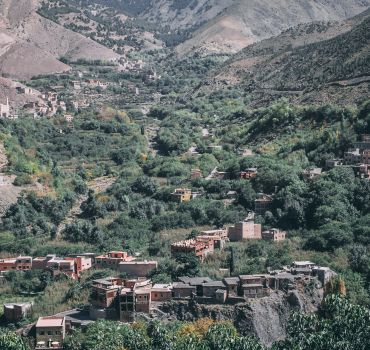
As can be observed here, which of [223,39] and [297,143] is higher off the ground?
[223,39]

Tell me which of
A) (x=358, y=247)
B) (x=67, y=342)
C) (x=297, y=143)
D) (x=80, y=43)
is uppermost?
(x=80, y=43)

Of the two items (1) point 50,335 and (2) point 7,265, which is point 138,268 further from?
(1) point 50,335

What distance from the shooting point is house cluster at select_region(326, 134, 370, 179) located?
4538 centimetres

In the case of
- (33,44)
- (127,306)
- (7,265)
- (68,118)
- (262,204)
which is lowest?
(127,306)

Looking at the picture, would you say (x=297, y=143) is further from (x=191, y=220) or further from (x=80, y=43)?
(x=80, y=43)

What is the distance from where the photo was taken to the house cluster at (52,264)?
37987mm

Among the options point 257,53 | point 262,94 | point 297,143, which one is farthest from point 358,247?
point 257,53

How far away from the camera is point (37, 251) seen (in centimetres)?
4138

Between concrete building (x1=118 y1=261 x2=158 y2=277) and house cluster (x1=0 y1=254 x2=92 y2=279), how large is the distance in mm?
2180

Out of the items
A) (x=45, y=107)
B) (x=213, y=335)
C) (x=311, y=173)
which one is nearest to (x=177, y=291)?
(x=213, y=335)

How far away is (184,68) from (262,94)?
32.7 metres

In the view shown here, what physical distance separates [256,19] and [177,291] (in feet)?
336

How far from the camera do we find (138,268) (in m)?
36.7

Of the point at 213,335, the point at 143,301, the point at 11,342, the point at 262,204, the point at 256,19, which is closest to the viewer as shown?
the point at 11,342
